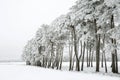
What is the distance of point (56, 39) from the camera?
142ft

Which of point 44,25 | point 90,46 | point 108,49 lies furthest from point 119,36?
point 44,25

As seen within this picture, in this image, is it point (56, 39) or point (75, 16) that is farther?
point (56, 39)

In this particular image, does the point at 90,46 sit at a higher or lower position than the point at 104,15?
Result: lower

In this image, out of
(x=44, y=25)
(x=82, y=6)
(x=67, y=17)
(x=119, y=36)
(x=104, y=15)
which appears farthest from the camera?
(x=44, y=25)

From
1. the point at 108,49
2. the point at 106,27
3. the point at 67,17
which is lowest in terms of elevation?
the point at 108,49

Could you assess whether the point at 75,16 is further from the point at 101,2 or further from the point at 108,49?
the point at 108,49

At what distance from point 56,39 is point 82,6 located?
19.0 m

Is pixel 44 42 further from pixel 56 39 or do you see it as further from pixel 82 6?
pixel 82 6

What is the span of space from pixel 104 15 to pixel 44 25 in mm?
33451

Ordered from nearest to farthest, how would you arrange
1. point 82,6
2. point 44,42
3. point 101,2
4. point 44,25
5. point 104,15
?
point 104,15 → point 101,2 → point 82,6 → point 44,42 → point 44,25

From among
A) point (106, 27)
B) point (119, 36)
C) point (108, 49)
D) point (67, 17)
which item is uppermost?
point (67, 17)

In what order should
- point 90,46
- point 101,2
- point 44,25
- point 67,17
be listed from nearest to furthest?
point 101,2 < point 67,17 < point 90,46 < point 44,25

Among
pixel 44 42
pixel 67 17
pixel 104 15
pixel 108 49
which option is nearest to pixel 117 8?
pixel 104 15

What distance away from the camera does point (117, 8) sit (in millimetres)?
18891
